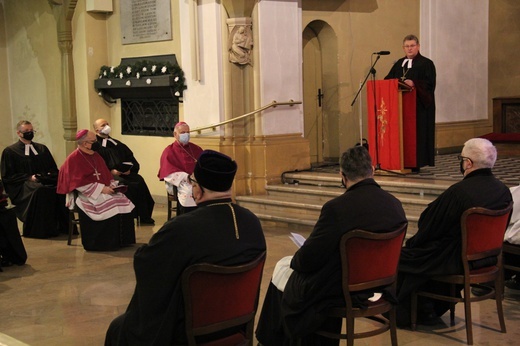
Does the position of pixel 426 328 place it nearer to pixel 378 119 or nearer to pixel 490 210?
pixel 490 210

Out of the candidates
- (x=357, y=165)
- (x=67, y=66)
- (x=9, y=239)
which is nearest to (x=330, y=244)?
(x=357, y=165)

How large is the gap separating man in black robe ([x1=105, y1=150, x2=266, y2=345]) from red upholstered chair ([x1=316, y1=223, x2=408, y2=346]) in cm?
75

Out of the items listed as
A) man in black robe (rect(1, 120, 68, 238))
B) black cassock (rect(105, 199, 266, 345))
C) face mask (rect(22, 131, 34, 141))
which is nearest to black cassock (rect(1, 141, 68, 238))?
man in black robe (rect(1, 120, 68, 238))

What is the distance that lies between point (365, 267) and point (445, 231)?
1.06 meters

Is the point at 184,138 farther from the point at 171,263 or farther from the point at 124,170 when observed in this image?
the point at 171,263

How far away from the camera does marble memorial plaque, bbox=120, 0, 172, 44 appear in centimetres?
1159

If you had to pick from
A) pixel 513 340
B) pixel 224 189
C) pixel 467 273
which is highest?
pixel 224 189

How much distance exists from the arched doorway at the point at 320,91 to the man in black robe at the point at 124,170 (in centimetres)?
297

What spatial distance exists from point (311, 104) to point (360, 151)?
7.63 metres

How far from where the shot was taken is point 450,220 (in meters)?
5.26

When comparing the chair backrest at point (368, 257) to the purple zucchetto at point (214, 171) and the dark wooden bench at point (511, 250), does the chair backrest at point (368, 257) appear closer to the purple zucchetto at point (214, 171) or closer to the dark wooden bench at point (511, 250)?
the purple zucchetto at point (214, 171)

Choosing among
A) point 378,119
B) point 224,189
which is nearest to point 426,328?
point 224,189

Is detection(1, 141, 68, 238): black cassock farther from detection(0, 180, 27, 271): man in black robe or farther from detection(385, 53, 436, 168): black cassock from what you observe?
detection(385, 53, 436, 168): black cassock

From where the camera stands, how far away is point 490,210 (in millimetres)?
5109
